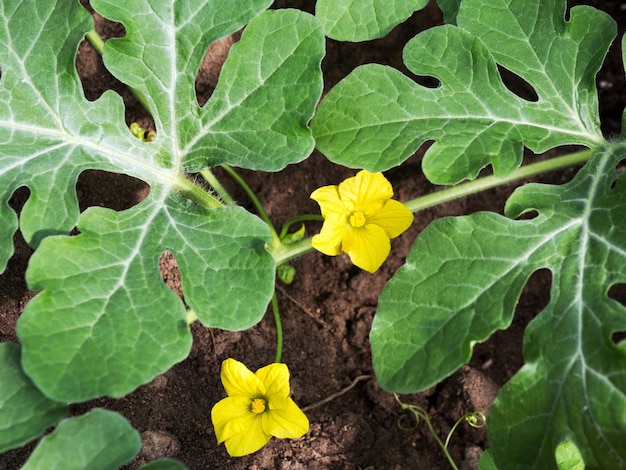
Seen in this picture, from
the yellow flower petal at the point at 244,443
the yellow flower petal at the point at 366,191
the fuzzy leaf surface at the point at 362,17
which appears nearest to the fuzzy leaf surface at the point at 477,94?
the yellow flower petal at the point at 366,191

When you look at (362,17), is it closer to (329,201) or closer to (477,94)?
(477,94)

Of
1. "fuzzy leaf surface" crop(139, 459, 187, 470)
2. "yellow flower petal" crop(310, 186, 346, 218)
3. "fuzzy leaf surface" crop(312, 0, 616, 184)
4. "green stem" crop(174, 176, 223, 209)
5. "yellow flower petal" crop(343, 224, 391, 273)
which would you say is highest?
"fuzzy leaf surface" crop(312, 0, 616, 184)

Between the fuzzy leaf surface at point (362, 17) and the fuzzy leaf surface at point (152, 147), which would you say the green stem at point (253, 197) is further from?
→ the fuzzy leaf surface at point (362, 17)

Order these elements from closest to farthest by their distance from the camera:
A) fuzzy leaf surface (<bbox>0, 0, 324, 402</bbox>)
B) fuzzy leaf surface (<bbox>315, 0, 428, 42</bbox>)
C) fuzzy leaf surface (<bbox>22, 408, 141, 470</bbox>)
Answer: fuzzy leaf surface (<bbox>22, 408, 141, 470</bbox>) < fuzzy leaf surface (<bbox>0, 0, 324, 402</bbox>) < fuzzy leaf surface (<bbox>315, 0, 428, 42</bbox>)

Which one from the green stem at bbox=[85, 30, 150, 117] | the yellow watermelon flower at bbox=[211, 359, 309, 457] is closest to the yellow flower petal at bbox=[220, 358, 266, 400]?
the yellow watermelon flower at bbox=[211, 359, 309, 457]

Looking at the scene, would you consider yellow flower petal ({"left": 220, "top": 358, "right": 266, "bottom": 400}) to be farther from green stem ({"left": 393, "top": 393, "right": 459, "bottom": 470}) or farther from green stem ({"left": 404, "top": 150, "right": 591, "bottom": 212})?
green stem ({"left": 404, "top": 150, "right": 591, "bottom": 212})

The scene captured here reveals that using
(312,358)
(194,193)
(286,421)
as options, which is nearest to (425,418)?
(312,358)
